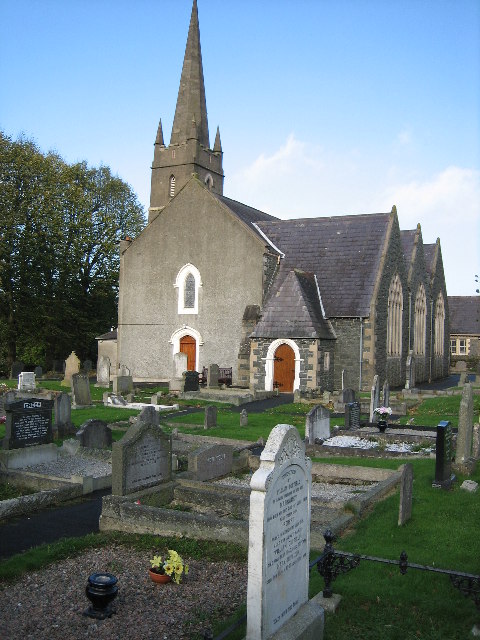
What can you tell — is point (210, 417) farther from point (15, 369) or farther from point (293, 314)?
point (15, 369)

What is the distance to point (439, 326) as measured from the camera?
41156mm

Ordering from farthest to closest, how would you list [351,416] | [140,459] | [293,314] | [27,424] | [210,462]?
1. [293,314]
2. [351,416]
3. [27,424]
4. [210,462]
5. [140,459]

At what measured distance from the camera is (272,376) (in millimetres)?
28016

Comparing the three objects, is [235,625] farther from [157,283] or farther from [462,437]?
[157,283]

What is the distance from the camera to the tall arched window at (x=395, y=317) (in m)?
31.2

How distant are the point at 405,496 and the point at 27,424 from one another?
8.08 m

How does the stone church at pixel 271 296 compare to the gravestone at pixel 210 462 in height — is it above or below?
above

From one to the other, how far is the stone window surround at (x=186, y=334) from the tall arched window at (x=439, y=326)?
17137 mm

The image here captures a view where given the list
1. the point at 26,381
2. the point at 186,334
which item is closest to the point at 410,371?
the point at 186,334

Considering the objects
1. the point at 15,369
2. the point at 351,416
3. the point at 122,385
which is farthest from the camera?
the point at 15,369

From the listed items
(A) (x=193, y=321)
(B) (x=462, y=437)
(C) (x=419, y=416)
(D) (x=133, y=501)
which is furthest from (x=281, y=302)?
(D) (x=133, y=501)

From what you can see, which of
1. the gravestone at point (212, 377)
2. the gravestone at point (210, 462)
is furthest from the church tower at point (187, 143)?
the gravestone at point (210, 462)

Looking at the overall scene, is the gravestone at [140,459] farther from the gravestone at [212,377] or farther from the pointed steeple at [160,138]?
the pointed steeple at [160,138]

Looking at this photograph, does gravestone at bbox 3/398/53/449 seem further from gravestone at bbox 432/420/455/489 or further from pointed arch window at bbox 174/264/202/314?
pointed arch window at bbox 174/264/202/314
